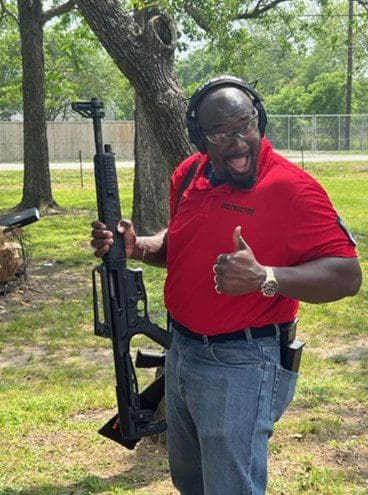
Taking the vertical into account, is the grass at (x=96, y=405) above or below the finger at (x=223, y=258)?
below

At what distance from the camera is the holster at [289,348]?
247cm

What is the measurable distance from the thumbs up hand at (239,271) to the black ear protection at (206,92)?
471mm

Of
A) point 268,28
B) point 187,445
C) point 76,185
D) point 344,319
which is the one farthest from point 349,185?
point 187,445

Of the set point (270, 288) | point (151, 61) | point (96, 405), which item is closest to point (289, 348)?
point (270, 288)

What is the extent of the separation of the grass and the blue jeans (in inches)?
61.2

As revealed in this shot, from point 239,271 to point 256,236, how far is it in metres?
0.20

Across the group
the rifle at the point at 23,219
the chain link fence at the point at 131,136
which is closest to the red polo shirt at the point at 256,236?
the rifle at the point at 23,219

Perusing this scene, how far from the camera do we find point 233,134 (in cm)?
241

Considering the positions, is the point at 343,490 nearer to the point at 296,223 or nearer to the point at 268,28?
the point at 296,223

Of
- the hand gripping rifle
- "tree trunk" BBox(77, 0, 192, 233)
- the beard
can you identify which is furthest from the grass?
the beard

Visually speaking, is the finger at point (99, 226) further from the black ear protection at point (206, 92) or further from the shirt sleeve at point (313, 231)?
the shirt sleeve at point (313, 231)

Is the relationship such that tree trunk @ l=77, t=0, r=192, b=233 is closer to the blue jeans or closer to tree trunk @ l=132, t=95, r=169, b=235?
the blue jeans

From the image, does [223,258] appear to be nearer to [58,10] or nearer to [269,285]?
[269,285]

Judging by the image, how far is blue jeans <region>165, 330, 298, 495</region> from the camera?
235cm
